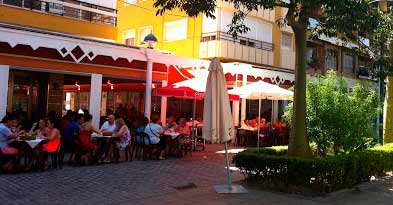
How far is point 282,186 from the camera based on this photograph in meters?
9.37

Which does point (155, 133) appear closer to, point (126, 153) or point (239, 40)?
point (126, 153)

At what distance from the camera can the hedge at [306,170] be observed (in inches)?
358

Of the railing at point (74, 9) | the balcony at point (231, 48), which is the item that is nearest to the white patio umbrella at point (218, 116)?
the railing at point (74, 9)

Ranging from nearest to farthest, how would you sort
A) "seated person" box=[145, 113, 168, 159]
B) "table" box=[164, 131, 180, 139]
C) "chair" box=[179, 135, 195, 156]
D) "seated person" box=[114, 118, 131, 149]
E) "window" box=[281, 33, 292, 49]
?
"seated person" box=[114, 118, 131, 149] → "seated person" box=[145, 113, 168, 159] → "table" box=[164, 131, 180, 139] → "chair" box=[179, 135, 195, 156] → "window" box=[281, 33, 292, 49]

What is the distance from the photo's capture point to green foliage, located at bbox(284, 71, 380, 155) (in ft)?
37.5

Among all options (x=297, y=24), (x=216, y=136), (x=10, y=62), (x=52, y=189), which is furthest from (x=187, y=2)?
(x=10, y=62)

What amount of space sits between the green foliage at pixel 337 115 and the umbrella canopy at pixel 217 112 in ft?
10.7

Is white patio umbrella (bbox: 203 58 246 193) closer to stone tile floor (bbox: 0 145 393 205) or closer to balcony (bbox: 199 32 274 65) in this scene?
stone tile floor (bbox: 0 145 393 205)

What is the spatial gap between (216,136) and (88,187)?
2755mm

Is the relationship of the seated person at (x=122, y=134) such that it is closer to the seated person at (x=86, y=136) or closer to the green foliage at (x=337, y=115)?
the seated person at (x=86, y=136)

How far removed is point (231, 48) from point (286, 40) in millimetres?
7210

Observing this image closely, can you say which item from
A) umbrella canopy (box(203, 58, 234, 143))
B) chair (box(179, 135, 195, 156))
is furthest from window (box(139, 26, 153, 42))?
umbrella canopy (box(203, 58, 234, 143))

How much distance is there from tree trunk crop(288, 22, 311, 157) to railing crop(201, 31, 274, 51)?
1367 cm

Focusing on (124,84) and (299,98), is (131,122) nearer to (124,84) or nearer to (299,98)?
(124,84)
